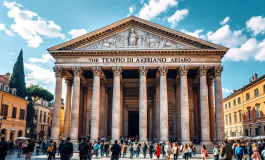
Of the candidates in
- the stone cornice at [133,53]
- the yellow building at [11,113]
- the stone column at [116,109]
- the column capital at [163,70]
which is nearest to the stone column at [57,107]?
the stone cornice at [133,53]

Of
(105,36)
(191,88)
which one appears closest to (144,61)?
(105,36)

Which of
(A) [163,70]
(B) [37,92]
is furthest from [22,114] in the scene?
(A) [163,70]

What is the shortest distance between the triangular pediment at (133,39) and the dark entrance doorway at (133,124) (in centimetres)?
1411

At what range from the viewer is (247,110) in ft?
150

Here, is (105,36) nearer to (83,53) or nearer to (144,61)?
(83,53)

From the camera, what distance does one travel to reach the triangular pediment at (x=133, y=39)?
3102 cm

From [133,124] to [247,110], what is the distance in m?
21.4

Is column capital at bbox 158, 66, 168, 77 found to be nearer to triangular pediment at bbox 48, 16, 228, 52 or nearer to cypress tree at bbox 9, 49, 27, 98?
triangular pediment at bbox 48, 16, 228, 52

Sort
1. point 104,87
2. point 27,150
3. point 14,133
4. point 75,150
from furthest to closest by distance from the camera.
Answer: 1. point 14,133
2. point 104,87
3. point 75,150
4. point 27,150

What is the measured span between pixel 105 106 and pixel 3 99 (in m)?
15.6

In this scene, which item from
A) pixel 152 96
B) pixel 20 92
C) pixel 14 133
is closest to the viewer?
pixel 152 96

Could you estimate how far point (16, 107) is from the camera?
4309cm

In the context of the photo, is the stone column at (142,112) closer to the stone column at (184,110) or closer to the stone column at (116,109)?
the stone column at (116,109)

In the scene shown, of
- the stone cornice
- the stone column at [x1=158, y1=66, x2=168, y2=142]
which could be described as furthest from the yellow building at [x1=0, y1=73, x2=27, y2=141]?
the stone column at [x1=158, y1=66, x2=168, y2=142]
